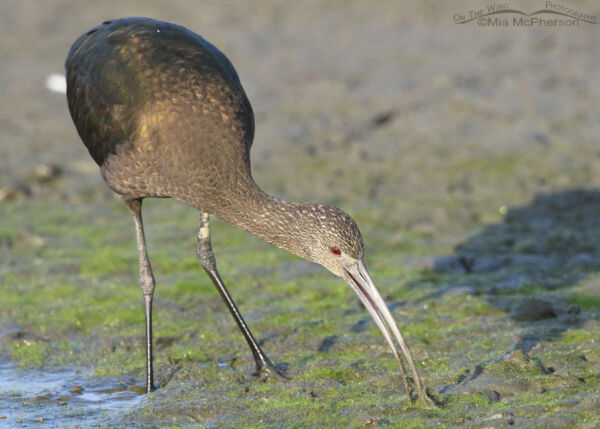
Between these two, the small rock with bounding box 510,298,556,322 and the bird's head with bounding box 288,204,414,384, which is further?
the small rock with bounding box 510,298,556,322

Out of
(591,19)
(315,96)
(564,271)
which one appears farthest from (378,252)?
(591,19)

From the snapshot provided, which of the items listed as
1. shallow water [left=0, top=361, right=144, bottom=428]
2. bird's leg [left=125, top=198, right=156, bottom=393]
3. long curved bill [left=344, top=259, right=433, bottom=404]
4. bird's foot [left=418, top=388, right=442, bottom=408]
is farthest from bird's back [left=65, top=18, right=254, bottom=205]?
bird's foot [left=418, top=388, right=442, bottom=408]

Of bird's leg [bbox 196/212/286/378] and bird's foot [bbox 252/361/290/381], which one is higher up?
bird's leg [bbox 196/212/286/378]

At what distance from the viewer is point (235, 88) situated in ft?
22.2

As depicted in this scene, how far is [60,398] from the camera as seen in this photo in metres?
6.64

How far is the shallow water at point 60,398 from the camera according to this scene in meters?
6.21

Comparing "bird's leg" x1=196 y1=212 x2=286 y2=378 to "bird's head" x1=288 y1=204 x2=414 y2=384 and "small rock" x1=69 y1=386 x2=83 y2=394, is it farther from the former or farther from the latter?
"small rock" x1=69 y1=386 x2=83 y2=394

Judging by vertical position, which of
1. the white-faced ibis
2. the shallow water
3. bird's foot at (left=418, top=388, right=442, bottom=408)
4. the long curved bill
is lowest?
bird's foot at (left=418, top=388, right=442, bottom=408)

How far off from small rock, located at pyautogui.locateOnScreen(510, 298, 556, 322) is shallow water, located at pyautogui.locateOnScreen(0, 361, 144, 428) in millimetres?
3133

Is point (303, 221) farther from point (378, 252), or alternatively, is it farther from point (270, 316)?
point (378, 252)

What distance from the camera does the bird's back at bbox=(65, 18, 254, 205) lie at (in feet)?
21.1

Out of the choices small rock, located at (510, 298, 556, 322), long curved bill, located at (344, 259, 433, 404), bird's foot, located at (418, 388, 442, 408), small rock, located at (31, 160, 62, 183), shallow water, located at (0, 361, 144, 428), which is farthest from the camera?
small rock, located at (31, 160, 62, 183)

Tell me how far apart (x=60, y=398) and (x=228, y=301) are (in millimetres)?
1494

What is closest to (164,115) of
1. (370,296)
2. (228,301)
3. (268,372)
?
(228,301)
